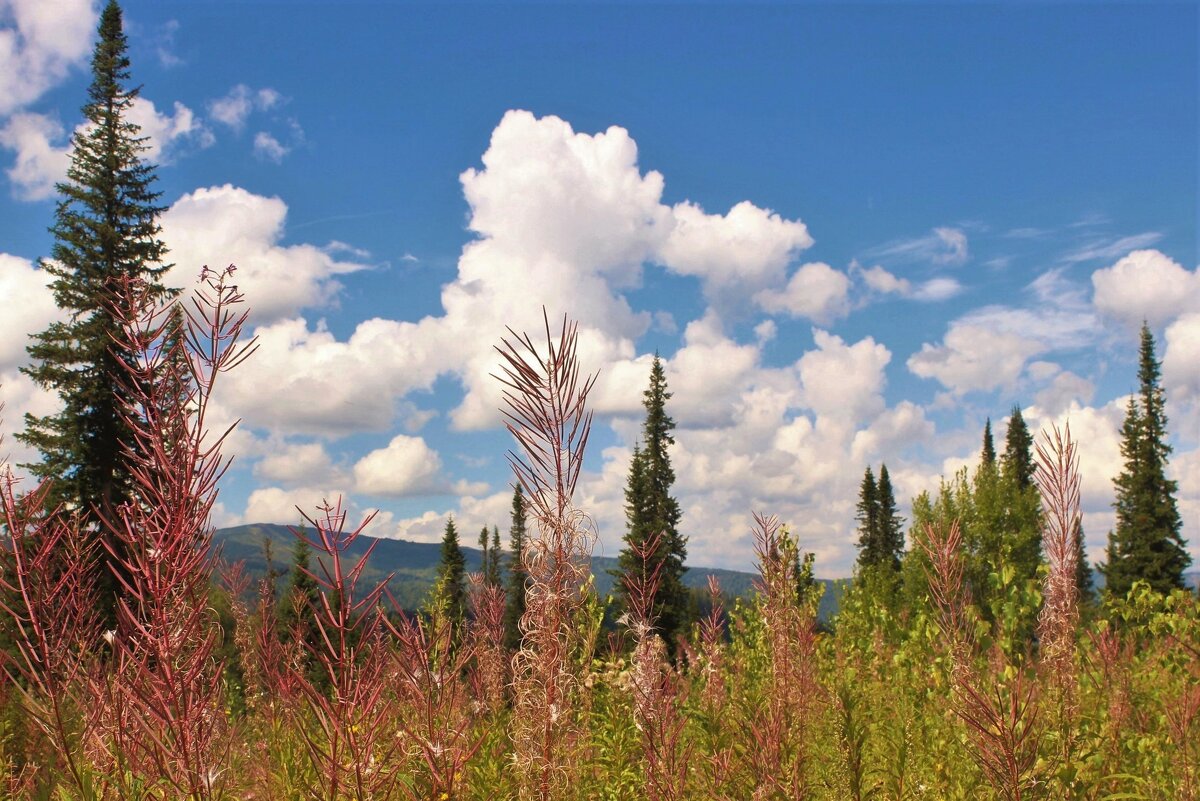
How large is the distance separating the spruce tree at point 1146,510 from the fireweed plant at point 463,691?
59.1m

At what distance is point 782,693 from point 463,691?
59.7 inches

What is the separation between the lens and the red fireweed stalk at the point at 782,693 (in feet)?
11.1

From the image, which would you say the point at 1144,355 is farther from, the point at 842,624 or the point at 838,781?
the point at 838,781

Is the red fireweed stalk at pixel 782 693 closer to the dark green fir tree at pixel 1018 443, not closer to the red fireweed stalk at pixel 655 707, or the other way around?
the red fireweed stalk at pixel 655 707

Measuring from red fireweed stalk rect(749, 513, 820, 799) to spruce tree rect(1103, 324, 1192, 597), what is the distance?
59.3 meters

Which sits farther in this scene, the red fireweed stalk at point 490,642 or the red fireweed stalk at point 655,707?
the red fireweed stalk at point 490,642

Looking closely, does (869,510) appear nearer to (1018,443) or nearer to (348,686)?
(1018,443)

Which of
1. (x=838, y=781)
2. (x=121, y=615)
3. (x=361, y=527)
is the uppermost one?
(x=361, y=527)

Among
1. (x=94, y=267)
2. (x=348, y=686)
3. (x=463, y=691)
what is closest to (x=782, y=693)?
(x=463, y=691)

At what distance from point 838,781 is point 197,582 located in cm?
332

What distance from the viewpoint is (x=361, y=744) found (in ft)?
5.58

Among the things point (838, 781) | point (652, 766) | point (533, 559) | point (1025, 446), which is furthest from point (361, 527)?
point (1025, 446)

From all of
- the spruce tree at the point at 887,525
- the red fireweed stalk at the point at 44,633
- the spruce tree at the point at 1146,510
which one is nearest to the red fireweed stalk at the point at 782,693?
→ the red fireweed stalk at the point at 44,633

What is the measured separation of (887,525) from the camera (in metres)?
92.3
